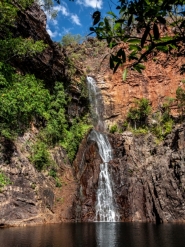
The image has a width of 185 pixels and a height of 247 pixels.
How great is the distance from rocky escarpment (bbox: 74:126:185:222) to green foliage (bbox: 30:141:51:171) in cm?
452

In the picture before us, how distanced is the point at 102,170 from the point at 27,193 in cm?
937

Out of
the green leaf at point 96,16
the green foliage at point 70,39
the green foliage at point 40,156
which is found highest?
the green foliage at point 70,39

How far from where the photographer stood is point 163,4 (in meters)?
2.68

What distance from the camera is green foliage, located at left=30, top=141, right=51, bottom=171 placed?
2486 centimetres

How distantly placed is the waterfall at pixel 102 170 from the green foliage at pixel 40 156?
6.15 metres

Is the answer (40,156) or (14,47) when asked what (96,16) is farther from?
(40,156)

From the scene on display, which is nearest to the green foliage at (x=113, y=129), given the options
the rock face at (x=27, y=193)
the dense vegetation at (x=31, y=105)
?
the dense vegetation at (x=31, y=105)

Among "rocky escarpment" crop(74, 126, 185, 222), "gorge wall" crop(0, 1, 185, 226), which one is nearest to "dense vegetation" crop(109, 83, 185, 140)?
"gorge wall" crop(0, 1, 185, 226)

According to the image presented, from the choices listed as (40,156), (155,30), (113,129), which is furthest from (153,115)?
(155,30)

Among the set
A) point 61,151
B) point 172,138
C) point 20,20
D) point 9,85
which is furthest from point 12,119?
point 172,138

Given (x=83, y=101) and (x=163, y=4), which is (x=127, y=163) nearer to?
(x=83, y=101)

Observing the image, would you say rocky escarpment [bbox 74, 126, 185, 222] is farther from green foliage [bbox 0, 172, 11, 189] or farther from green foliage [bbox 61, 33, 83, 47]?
green foliage [bbox 61, 33, 83, 47]

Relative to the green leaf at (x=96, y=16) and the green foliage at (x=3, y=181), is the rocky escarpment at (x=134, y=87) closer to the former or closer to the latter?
the green foliage at (x=3, y=181)

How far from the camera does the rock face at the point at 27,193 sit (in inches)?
795
